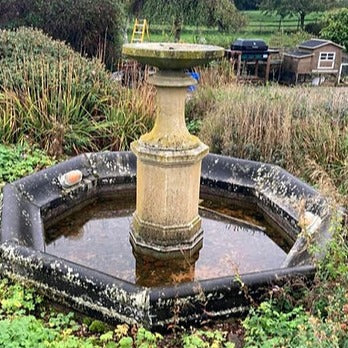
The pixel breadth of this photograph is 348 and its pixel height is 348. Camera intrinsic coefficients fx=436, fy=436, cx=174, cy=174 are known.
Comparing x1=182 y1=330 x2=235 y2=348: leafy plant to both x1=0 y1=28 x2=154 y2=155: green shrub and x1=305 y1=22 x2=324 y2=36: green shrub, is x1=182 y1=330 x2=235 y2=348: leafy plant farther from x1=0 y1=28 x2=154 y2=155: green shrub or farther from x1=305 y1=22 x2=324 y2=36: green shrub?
x1=305 y1=22 x2=324 y2=36: green shrub

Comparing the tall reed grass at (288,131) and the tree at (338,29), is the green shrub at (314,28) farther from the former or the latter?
the tall reed grass at (288,131)

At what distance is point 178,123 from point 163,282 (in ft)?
3.60

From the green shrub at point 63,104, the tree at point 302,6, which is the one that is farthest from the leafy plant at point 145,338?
the tree at point 302,6

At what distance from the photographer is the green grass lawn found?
19.1 m

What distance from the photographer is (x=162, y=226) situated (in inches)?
127

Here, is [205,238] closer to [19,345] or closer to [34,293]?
[34,293]

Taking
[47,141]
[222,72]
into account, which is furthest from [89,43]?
[47,141]

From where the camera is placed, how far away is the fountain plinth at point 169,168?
2898mm

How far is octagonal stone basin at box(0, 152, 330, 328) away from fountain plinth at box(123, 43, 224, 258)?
235mm

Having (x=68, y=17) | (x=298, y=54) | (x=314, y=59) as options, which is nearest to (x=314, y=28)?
(x=298, y=54)

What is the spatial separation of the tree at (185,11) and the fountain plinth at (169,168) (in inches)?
626

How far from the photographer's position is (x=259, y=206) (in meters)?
3.99

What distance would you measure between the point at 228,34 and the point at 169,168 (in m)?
20.1

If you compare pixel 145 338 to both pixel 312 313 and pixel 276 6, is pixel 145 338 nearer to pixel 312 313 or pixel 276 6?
pixel 312 313
